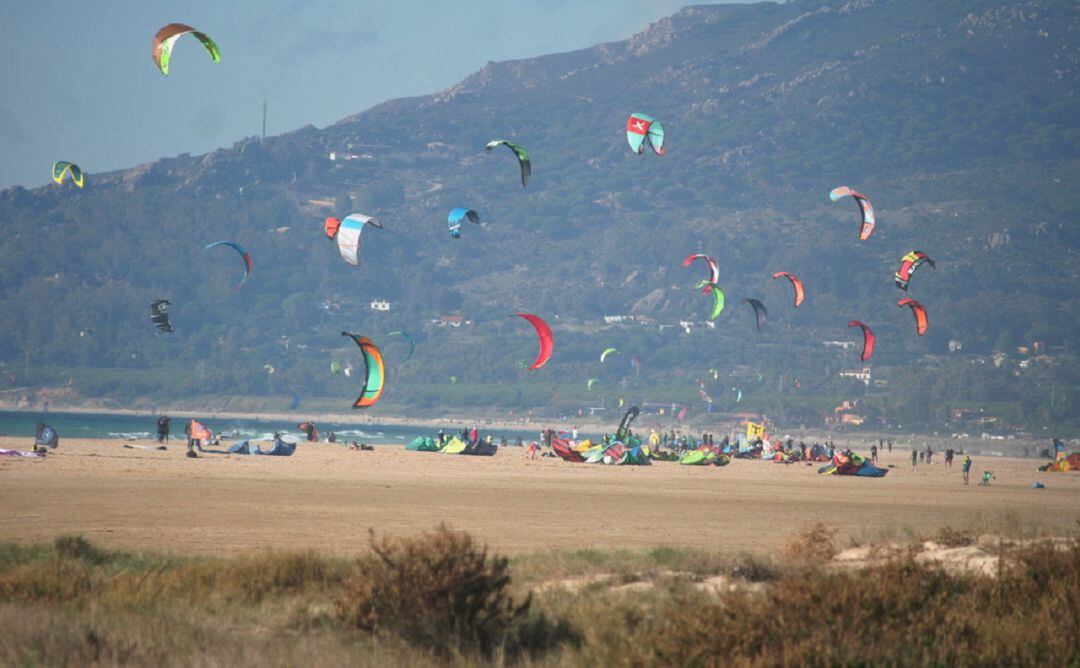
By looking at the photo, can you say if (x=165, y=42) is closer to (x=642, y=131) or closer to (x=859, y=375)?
(x=642, y=131)

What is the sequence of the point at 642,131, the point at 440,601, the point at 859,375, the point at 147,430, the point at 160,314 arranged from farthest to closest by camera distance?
the point at 859,375, the point at 147,430, the point at 642,131, the point at 160,314, the point at 440,601

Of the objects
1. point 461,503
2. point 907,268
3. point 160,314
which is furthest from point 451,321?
point 461,503

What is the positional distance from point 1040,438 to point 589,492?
93452mm

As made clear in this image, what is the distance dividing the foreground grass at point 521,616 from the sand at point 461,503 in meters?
4.00

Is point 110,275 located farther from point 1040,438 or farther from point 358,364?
point 1040,438

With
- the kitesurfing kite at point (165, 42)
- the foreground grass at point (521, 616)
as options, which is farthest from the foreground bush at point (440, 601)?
the kitesurfing kite at point (165, 42)

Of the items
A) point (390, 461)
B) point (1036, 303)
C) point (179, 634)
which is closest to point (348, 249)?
point (390, 461)

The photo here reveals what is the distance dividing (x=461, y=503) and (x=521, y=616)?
44.7 ft

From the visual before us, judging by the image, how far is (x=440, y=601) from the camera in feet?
25.7

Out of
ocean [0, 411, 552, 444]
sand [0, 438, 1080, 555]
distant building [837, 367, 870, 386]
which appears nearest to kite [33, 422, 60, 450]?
sand [0, 438, 1080, 555]

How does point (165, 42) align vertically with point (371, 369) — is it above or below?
above

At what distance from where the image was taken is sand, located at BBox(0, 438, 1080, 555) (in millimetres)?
15195

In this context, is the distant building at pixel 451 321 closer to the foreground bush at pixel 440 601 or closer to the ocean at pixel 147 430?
the ocean at pixel 147 430

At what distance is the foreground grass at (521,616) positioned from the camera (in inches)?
277
